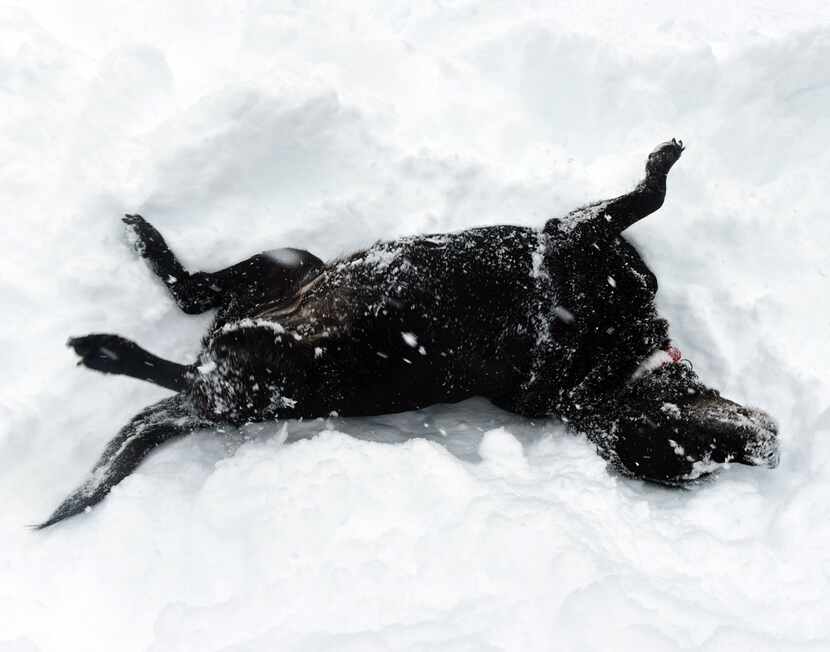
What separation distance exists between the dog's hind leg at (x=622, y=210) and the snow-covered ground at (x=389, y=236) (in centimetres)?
31

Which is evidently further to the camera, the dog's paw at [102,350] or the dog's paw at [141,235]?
the dog's paw at [141,235]

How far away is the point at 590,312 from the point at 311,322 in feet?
4.24

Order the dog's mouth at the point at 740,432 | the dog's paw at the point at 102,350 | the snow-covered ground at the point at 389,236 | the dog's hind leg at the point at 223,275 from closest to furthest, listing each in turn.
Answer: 1. the snow-covered ground at the point at 389,236
2. the dog's paw at the point at 102,350
3. the dog's mouth at the point at 740,432
4. the dog's hind leg at the point at 223,275

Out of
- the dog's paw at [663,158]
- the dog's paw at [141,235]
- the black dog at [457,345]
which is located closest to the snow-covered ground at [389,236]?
the dog's paw at [141,235]

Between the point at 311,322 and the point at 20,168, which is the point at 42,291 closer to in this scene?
the point at 20,168

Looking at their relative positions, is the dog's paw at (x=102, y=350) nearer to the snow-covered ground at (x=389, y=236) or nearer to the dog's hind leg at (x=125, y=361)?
the dog's hind leg at (x=125, y=361)

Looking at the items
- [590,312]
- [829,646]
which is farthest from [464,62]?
[829,646]

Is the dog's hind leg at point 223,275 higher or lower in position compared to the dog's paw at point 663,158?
lower

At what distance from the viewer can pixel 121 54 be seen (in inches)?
134

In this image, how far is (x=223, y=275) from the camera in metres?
2.91

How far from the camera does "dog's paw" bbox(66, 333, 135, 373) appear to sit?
2432mm

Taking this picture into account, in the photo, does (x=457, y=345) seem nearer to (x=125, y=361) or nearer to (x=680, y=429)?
(x=680, y=429)

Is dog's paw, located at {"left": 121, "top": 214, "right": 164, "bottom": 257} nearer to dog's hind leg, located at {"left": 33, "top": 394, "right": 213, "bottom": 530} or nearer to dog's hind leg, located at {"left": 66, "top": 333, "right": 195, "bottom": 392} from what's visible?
dog's hind leg, located at {"left": 66, "top": 333, "right": 195, "bottom": 392}

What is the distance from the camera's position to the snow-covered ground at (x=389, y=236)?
203 centimetres
